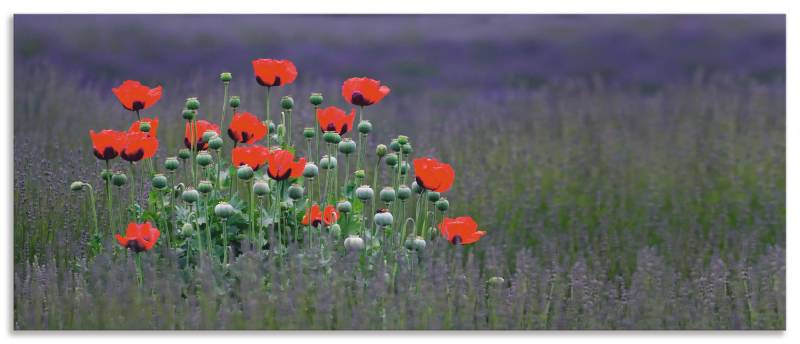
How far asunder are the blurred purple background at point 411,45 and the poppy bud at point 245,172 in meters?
0.65

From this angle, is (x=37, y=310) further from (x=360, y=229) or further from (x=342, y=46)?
(x=342, y=46)

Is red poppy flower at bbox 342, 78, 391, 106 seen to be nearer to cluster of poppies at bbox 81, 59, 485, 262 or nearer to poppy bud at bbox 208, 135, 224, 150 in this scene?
cluster of poppies at bbox 81, 59, 485, 262

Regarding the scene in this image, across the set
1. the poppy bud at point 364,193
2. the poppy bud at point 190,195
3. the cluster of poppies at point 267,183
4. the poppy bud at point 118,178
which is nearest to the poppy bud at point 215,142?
the cluster of poppies at point 267,183

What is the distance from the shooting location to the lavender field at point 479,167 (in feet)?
11.1

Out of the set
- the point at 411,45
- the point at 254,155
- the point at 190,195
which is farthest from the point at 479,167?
the point at 190,195

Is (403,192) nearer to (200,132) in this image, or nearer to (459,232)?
(459,232)

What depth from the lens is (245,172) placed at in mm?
3279

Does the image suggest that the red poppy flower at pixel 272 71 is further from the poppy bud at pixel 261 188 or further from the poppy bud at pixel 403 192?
the poppy bud at pixel 403 192

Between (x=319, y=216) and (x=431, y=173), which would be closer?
(x=431, y=173)

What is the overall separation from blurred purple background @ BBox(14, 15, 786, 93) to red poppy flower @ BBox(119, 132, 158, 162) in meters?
0.56

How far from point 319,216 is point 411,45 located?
0.78 m
